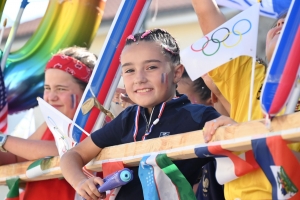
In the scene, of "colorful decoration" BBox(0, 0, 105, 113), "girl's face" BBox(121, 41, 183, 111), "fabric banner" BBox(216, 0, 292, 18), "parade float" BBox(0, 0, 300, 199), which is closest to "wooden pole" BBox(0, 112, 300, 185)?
"parade float" BBox(0, 0, 300, 199)

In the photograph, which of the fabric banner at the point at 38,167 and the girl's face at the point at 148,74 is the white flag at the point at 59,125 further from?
the girl's face at the point at 148,74

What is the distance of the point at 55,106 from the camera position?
3.38 m

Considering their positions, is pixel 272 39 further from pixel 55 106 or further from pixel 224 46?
pixel 55 106

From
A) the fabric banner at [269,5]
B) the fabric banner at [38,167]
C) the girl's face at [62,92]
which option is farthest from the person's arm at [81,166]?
the fabric banner at [269,5]

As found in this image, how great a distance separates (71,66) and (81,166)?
95cm

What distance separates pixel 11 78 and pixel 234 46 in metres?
2.14

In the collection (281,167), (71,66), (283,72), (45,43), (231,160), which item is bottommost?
(281,167)

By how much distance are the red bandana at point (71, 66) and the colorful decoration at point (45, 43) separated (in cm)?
37

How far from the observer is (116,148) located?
2545 mm

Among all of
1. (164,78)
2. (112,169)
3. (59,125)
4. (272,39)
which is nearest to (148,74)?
(164,78)

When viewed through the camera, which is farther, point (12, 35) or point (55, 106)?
point (12, 35)

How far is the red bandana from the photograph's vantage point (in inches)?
136

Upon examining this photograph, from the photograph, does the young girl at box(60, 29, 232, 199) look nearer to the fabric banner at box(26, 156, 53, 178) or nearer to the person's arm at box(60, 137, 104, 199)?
the person's arm at box(60, 137, 104, 199)

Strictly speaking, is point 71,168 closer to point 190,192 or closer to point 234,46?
point 190,192
